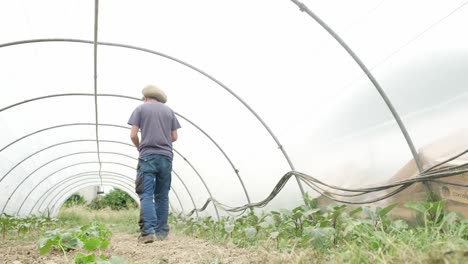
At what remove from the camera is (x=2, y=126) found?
6.21 meters

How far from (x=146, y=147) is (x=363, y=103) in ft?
8.54

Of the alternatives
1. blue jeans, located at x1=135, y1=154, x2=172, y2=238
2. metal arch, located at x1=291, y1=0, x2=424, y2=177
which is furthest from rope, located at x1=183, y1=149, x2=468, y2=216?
blue jeans, located at x1=135, y1=154, x2=172, y2=238

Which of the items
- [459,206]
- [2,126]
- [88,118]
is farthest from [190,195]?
[459,206]

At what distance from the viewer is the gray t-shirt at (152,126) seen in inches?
184

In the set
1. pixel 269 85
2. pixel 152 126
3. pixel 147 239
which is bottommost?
pixel 147 239

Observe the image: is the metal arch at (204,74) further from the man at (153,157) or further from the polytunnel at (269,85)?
the man at (153,157)

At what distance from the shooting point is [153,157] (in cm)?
465

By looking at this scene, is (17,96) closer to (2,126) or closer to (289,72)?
(2,126)

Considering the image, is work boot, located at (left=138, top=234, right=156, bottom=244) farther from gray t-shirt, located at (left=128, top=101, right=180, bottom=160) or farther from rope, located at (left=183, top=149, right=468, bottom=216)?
rope, located at (left=183, top=149, right=468, bottom=216)

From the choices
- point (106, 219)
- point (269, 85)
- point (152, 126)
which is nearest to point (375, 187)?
point (269, 85)

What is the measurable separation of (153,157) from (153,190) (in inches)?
15.7

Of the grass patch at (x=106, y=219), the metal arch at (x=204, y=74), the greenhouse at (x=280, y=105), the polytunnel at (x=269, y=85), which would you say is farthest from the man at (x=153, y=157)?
the grass patch at (x=106, y=219)

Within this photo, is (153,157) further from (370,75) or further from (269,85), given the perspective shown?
(370,75)

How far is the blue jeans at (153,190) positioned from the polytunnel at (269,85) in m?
1.29
